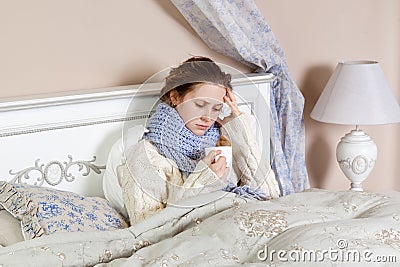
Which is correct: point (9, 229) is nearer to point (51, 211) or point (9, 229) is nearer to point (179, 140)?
point (51, 211)

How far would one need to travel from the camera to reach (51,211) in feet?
7.00

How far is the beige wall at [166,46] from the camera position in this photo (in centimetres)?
245

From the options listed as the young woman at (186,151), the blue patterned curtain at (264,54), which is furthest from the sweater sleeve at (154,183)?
the blue patterned curtain at (264,54)

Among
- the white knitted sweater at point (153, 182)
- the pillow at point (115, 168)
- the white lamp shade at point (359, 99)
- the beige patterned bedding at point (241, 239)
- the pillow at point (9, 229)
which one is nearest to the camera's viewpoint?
the beige patterned bedding at point (241, 239)

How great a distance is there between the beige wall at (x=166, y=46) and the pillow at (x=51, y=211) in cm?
38

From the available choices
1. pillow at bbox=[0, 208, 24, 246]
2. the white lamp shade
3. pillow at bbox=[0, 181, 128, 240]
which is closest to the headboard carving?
pillow at bbox=[0, 181, 128, 240]

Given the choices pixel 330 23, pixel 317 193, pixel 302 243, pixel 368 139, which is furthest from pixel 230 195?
pixel 330 23

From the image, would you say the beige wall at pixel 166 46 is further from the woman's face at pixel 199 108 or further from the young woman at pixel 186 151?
the woman's face at pixel 199 108

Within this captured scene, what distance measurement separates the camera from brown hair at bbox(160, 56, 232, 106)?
238 cm

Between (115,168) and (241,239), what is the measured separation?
0.66 meters

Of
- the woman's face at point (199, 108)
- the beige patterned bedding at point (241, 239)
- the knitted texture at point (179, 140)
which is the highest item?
the woman's face at point (199, 108)

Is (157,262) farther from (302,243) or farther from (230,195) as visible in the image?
(230,195)

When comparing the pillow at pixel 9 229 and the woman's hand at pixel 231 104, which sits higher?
the woman's hand at pixel 231 104

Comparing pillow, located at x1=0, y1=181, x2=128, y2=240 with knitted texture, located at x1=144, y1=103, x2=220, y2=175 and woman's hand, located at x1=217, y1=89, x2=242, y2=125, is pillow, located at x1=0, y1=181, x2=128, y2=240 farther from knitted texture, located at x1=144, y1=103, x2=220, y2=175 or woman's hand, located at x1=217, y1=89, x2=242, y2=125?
woman's hand, located at x1=217, y1=89, x2=242, y2=125
